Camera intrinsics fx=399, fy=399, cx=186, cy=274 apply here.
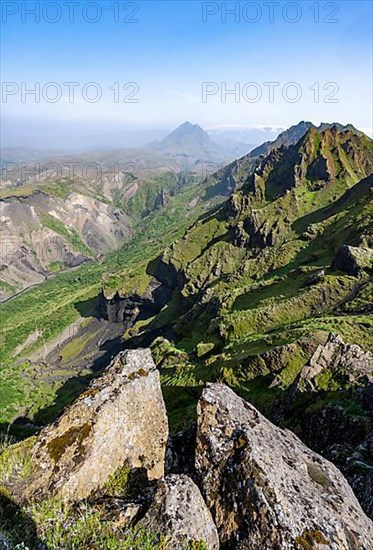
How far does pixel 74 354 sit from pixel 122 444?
566 feet

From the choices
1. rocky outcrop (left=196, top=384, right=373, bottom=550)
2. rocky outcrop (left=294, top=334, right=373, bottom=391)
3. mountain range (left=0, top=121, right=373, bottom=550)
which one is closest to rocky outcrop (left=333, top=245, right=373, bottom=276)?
mountain range (left=0, top=121, right=373, bottom=550)

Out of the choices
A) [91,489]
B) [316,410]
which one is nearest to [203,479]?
[91,489]

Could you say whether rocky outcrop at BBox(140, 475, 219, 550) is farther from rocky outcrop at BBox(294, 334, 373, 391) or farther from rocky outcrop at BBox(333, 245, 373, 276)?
rocky outcrop at BBox(333, 245, 373, 276)

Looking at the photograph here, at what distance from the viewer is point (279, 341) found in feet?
162

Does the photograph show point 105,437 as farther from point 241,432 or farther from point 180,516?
point 241,432

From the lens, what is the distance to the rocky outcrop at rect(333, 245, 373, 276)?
63.4m

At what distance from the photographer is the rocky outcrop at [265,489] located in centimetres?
1052

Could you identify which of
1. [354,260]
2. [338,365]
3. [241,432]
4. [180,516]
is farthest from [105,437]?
[354,260]

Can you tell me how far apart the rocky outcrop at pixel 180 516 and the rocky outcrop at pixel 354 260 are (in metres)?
58.8

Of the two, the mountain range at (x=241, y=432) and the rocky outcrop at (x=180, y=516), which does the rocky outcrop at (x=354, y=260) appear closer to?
the mountain range at (x=241, y=432)

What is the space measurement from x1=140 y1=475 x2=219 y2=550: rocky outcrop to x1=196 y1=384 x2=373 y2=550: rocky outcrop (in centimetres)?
85

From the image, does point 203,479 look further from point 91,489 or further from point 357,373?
point 357,373

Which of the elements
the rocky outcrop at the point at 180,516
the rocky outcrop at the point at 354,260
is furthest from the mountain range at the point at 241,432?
the rocky outcrop at the point at 354,260

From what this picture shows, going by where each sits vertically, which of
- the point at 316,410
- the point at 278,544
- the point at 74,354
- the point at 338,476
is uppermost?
the point at 278,544
